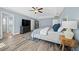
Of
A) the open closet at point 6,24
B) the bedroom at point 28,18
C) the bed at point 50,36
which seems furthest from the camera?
the bed at point 50,36

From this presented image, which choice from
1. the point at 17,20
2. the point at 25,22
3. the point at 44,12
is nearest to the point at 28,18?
the point at 25,22

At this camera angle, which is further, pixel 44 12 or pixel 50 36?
pixel 50 36

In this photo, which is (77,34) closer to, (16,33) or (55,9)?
(55,9)

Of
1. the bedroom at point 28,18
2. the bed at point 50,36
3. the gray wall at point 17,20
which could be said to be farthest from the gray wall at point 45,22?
the bed at point 50,36

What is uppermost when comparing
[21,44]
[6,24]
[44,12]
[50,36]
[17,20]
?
[44,12]

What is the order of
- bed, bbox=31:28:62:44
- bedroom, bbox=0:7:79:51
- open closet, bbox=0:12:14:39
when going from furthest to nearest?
1. bed, bbox=31:28:62:44
2. bedroom, bbox=0:7:79:51
3. open closet, bbox=0:12:14:39

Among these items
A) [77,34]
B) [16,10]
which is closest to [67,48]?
[77,34]

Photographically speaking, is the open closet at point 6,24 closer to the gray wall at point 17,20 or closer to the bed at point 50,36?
the gray wall at point 17,20

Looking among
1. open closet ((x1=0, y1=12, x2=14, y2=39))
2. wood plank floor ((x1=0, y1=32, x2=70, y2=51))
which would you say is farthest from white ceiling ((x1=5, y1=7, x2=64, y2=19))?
wood plank floor ((x1=0, y1=32, x2=70, y2=51))

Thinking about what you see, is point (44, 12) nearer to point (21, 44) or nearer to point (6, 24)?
point (6, 24)

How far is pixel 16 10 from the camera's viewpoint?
7.64 ft

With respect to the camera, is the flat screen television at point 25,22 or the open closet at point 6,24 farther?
the flat screen television at point 25,22

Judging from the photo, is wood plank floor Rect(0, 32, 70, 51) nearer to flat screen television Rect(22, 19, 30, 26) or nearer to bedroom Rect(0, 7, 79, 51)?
bedroom Rect(0, 7, 79, 51)
